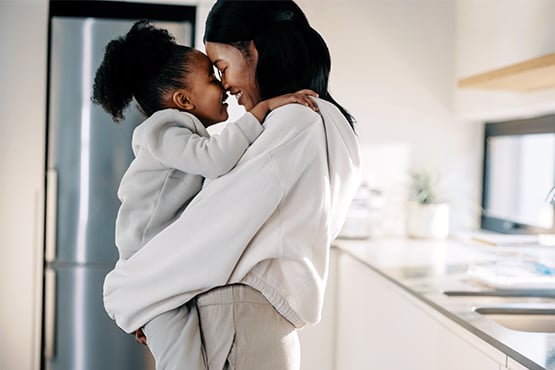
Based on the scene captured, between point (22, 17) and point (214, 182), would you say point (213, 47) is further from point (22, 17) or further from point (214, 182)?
point (22, 17)

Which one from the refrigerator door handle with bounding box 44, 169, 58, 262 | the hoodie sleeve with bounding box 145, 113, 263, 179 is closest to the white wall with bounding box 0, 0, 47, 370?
the refrigerator door handle with bounding box 44, 169, 58, 262

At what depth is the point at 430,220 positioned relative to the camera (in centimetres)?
319

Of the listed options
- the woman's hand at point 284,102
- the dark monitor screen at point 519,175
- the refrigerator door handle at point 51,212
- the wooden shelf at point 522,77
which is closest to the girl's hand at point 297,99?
the woman's hand at point 284,102

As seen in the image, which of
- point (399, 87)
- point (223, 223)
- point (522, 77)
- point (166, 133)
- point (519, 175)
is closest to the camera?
point (223, 223)

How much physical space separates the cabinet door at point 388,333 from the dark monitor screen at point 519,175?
2.56 ft

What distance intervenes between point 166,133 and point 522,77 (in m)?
Result: 1.41

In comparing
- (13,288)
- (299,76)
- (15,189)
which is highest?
(299,76)

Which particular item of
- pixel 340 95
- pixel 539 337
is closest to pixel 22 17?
pixel 340 95

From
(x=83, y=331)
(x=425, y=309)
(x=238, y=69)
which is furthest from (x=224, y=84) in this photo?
(x=83, y=331)

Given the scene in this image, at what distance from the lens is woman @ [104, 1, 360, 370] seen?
122cm

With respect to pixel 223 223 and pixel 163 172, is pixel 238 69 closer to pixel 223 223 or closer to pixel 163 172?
pixel 163 172

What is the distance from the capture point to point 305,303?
128 centimetres

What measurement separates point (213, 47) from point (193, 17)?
5.86 ft

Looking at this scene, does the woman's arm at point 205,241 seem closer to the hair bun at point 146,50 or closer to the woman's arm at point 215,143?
the woman's arm at point 215,143
